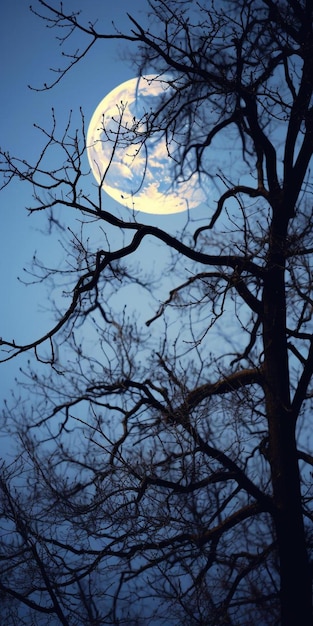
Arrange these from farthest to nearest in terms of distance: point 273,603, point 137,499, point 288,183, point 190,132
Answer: point 190,132 → point 273,603 → point 288,183 → point 137,499

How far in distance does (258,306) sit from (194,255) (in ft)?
3.61

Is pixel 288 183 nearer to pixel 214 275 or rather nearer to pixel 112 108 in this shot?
pixel 214 275

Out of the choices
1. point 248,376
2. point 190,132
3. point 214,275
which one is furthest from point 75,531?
point 190,132

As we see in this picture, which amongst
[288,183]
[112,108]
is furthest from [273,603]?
[112,108]

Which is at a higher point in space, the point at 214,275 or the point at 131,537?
the point at 214,275

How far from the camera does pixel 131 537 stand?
15.9 ft

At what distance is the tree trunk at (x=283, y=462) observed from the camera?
487cm

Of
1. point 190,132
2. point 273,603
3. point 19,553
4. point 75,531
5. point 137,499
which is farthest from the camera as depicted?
point 190,132

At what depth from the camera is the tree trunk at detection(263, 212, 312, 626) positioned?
16.0 feet

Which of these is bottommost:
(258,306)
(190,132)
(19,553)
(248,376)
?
(19,553)

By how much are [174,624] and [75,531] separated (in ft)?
6.46

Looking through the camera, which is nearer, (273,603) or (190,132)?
(273,603)

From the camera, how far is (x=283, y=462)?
529 centimetres

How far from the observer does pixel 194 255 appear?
5090 mm
